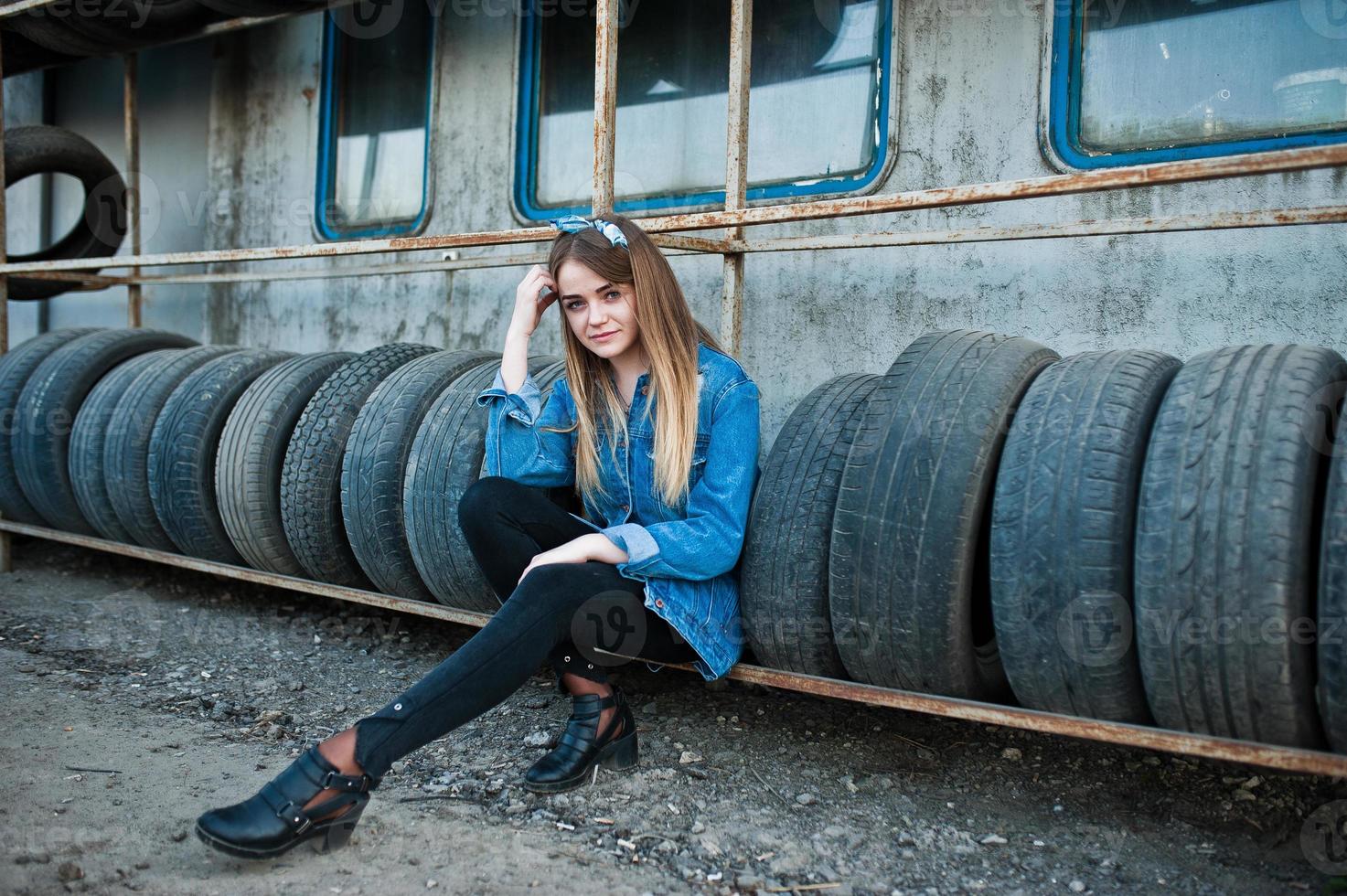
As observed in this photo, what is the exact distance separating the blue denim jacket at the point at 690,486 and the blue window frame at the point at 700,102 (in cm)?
153

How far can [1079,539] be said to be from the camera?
6.31 feet

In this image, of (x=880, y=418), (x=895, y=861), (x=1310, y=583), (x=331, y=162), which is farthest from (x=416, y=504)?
(x=331, y=162)

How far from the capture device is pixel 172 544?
3846 mm

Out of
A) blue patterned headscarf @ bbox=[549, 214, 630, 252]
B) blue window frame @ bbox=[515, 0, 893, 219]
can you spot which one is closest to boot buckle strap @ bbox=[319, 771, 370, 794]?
blue patterned headscarf @ bbox=[549, 214, 630, 252]

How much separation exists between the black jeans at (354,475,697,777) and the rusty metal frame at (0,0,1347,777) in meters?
0.32

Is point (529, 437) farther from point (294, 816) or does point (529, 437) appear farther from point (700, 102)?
point (700, 102)

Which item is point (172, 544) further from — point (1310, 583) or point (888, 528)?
point (1310, 583)

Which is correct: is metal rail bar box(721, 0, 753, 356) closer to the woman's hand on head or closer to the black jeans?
the woman's hand on head

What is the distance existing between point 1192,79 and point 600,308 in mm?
1977

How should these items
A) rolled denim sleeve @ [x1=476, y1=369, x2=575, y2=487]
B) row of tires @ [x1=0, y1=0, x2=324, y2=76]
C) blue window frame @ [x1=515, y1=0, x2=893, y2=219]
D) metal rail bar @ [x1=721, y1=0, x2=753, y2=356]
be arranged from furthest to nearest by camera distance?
1. row of tires @ [x1=0, y1=0, x2=324, y2=76]
2. blue window frame @ [x1=515, y1=0, x2=893, y2=219]
3. metal rail bar @ [x1=721, y1=0, x2=753, y2=356]
4. rolled denim sleeve @ [x1=476, y1=369, x2=575, y2=487]

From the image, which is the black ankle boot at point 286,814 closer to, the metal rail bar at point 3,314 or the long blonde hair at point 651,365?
the long blonde hair at point 651,365

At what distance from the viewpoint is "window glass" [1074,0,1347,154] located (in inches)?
112

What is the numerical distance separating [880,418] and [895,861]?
2.98ft

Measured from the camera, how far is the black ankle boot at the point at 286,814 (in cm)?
185
